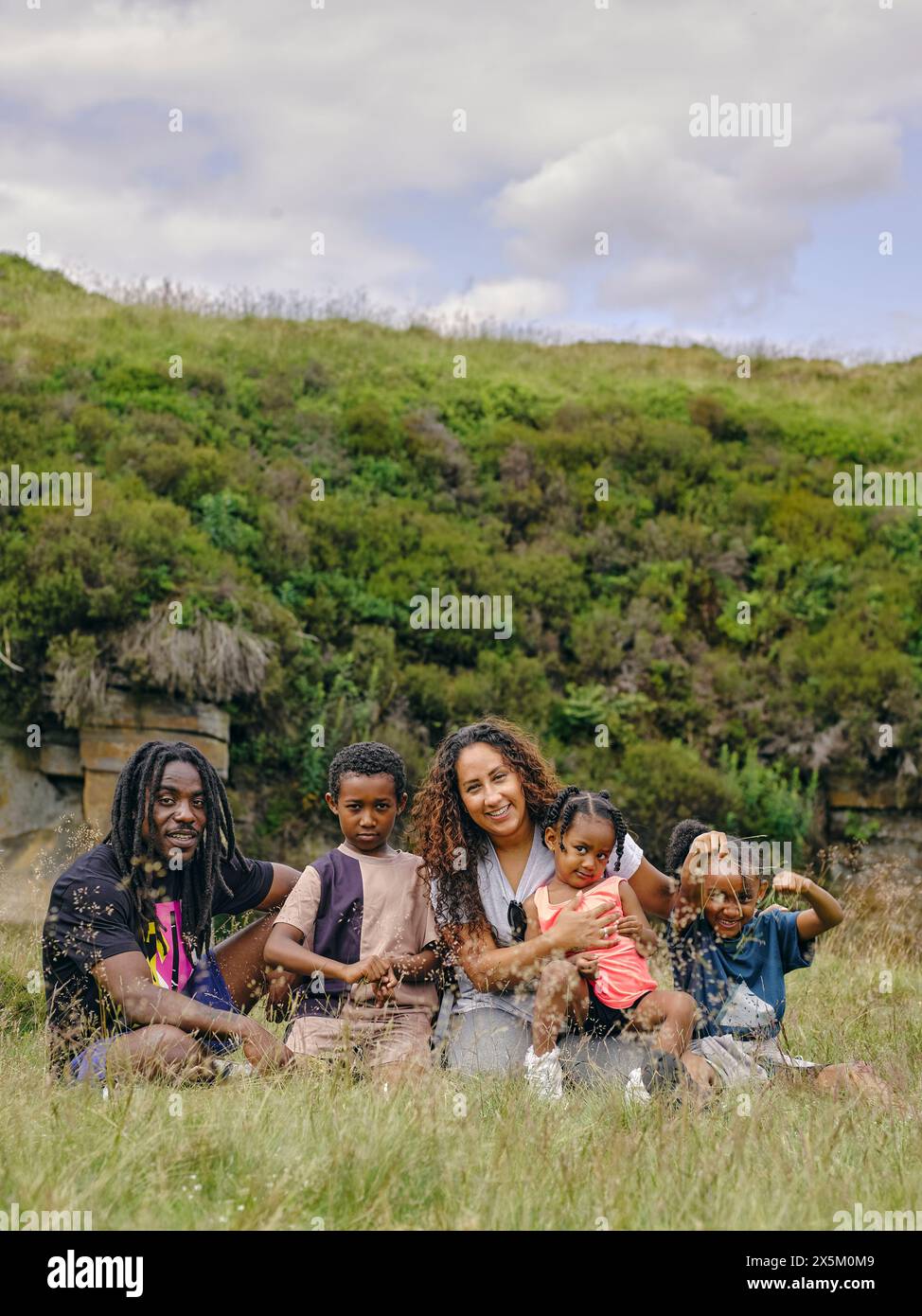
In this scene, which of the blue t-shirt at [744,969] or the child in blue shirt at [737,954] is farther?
the blue t-shirt at [744,969]

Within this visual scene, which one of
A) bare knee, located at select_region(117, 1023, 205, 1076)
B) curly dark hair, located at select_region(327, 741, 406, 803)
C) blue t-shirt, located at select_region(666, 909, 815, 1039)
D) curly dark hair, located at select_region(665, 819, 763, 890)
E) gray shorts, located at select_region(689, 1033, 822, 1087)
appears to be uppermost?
curly dark hair, located at select_region(327, 741, 406, 803)

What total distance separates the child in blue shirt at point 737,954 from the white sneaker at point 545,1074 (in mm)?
533

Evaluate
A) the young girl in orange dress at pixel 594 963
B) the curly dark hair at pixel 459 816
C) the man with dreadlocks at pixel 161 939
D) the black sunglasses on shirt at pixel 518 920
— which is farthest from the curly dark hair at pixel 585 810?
the man with dreadlocks at pixel 161 939

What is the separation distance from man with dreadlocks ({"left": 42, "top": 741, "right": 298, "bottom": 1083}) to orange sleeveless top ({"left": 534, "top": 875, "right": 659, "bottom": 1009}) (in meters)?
1.09

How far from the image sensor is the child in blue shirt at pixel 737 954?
13.9 ft

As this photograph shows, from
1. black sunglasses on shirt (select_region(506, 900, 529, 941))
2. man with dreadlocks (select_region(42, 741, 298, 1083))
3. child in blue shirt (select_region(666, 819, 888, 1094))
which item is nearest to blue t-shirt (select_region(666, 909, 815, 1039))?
child in blue shirt (select_region(666, 819, 888, 1094))

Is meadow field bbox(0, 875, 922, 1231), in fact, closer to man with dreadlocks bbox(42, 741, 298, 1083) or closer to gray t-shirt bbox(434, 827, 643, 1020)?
man with dreadlocks bbox(42, 741, 298, 1083)

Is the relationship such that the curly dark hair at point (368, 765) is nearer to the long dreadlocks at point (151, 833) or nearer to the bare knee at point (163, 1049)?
the long dreadlocks at point (151, 833)

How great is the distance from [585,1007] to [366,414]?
1279 cm

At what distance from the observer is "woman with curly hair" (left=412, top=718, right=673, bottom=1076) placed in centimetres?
417

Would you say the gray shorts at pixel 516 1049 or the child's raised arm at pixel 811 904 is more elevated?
the child's raised arm at pixel 811 904

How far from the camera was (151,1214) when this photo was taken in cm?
283
